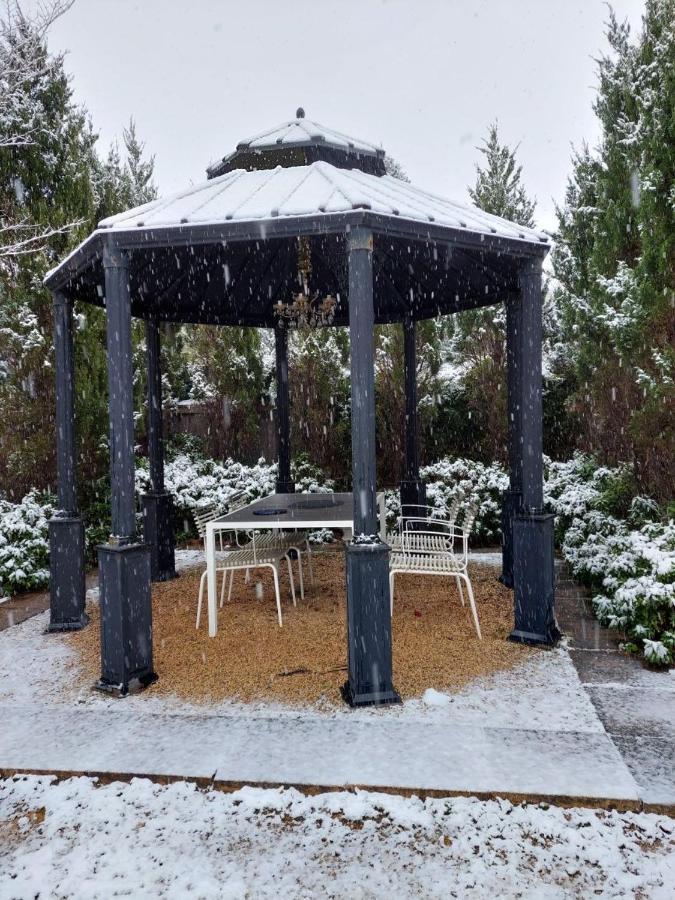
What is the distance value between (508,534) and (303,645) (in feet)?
8.08

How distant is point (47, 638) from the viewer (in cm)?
479

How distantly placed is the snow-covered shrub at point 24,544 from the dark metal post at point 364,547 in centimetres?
407

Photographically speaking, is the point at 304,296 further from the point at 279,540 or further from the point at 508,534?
the point at 508,534

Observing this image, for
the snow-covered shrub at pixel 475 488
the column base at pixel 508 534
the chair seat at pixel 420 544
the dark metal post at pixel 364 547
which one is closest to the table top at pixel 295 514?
the chair seat at pixel 420 544

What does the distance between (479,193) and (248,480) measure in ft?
21.5

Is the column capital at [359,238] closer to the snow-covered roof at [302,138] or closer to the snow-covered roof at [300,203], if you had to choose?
the snow-covered roof at [300,203]

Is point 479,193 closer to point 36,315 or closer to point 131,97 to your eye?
Answer: point 36,315

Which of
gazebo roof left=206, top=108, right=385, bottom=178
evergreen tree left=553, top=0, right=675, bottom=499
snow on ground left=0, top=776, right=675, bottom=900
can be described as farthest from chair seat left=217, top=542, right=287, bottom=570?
evergreen tree left=553, top=0, right=675, bottom=499

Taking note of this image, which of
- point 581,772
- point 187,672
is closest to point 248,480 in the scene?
point 187,672

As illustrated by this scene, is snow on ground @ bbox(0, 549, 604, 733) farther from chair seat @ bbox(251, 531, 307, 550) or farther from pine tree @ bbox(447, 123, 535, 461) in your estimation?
pine tree @ bbox(447, 123, 535, 461)

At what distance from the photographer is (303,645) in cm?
439

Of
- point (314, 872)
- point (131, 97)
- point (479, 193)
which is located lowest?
point (314, 872)

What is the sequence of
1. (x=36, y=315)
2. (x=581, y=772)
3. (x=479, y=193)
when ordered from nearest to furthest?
1. (x=581, y=772)
2. (x=36, y=315)
3. (x=479, y=193)

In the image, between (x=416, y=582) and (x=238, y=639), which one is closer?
(x=238, y=639)
